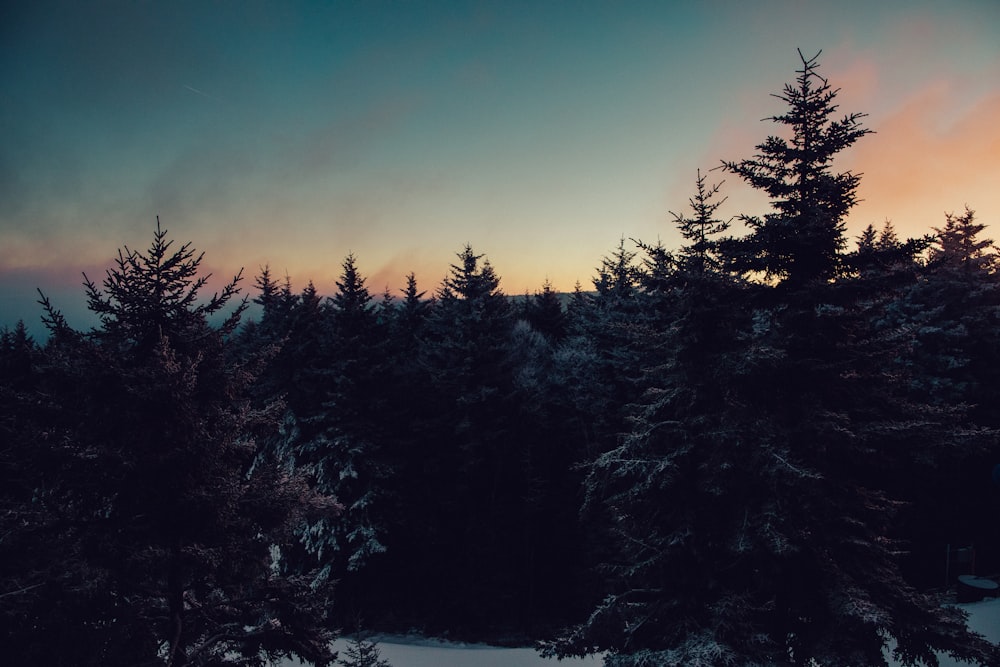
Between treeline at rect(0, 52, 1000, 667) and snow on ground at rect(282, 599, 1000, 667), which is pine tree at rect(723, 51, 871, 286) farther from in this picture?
snow on ground at rect(282, 599, 1000, 667)

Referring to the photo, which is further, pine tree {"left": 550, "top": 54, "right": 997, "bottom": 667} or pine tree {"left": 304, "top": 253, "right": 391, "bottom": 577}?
pine tree {"left": 304, "top": 253, "right": 391, "bottom": 577}

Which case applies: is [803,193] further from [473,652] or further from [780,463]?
[473,652]

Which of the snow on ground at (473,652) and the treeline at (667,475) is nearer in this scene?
the treeline at (667,475)

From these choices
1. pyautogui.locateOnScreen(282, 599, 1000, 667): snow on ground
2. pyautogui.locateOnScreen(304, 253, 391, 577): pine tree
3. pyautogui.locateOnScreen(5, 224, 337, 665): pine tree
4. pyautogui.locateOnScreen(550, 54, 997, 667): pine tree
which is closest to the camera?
pyautogui.locateOnScreen(5, 224, 337, 665): pine tree

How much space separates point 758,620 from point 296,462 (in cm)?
2088

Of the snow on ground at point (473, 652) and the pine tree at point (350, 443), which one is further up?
the pine tree at point (350, 443)

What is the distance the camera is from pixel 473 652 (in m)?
19.7

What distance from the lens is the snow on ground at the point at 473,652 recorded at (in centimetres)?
1682

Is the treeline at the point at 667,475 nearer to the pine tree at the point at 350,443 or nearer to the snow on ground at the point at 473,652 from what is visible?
the snow on ground at the point at 473,652

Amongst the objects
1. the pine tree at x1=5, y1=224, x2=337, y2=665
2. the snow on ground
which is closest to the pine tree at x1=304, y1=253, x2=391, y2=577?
the snow on ground

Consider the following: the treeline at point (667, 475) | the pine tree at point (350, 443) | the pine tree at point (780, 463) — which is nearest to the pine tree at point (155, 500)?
the treeline at point (667, 475)

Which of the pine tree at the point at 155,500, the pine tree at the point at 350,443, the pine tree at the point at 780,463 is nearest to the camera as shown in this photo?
the pine tree at the point at 155,500

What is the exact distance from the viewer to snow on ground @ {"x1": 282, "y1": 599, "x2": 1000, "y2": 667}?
55.2ft

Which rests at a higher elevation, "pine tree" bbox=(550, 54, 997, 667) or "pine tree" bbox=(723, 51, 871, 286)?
"pine tree" bbox=(723, 51, 871, 286)
